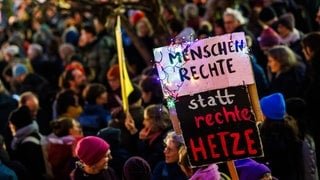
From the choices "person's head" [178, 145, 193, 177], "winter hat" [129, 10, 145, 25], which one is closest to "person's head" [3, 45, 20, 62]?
"winter hat" [129, 10, 145, 25]

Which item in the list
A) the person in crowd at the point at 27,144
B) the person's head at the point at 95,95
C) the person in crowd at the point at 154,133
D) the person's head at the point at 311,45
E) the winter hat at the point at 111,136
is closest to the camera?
the winter hat at the point at 111,136

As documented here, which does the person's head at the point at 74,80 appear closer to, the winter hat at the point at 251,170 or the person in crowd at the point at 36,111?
the person in crowd at the point at 36,111

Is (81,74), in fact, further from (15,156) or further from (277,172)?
(277,172)

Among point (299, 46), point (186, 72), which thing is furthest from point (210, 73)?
point (299, 46)

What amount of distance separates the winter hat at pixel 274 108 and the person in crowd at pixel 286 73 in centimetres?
192

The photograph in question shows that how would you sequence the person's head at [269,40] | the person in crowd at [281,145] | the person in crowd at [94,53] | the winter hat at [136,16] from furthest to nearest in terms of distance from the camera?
the winter hat at [136,16] → the person in crowd at [94,53] → the person's head at [269,40] → the person in crowd at [281,145]

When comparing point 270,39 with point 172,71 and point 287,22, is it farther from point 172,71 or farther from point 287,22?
point 172,71

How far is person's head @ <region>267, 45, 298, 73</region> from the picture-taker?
9.91 meters

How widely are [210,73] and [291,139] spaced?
1.60 metres

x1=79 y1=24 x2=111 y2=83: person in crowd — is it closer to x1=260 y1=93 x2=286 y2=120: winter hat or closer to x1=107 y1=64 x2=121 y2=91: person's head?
x1=107 y1=64 x2=121 y2=91: person's head

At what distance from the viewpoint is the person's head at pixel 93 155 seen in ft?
23.5

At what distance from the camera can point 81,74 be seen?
12.1 metres

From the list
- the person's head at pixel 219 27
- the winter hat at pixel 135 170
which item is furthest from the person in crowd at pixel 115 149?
the person's head at pixel 219 27

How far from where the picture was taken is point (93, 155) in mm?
7172
